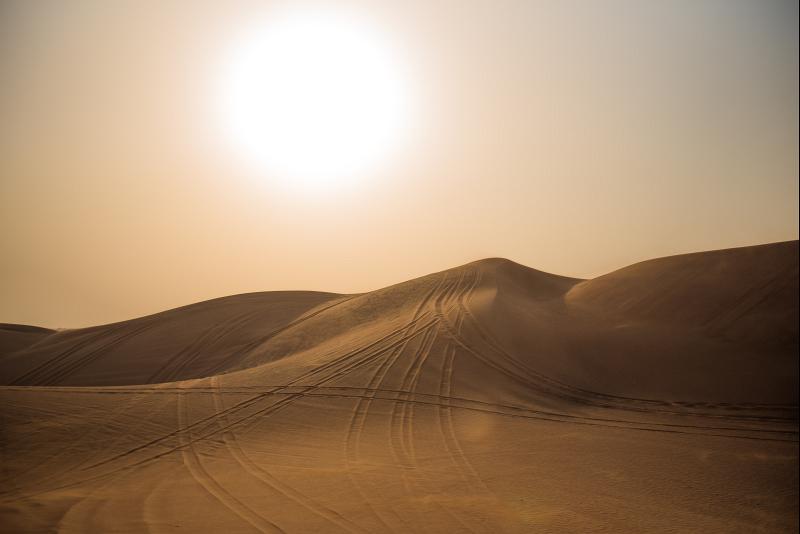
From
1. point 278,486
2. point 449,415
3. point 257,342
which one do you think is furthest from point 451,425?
point 257,342

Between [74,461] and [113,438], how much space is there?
36.0 inches

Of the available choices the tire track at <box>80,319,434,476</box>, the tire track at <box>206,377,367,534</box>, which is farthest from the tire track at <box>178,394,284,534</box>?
the tire track at <box>206,377,367,534</box>

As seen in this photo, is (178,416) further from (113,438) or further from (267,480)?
(267,480)

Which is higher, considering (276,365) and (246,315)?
(246,315)

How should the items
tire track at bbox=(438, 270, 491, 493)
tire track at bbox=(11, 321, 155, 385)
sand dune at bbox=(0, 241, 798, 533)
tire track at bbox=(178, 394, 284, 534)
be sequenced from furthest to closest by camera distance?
tire track at bbox=(11, 321, 155, 385), tire track at bbox=(438, 270, 491, 493), sand dune at bbox=(0, 241, 798, 533), tire track at bbox=(178, 394, 284, 534)

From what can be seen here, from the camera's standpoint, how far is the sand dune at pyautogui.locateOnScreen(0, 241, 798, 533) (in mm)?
6633

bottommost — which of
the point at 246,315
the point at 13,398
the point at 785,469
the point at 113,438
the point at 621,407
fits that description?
the point at 785,469

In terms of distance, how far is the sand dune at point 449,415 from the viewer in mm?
6633

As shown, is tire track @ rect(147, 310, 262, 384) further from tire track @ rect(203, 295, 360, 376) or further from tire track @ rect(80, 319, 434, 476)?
tire track @ rect(80, 319, 434, 476)

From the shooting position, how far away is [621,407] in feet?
37.2

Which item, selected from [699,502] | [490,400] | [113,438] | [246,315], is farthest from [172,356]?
[699,502]

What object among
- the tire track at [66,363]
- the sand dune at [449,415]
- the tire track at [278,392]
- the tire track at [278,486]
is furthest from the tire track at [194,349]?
the tire track at [278,486]

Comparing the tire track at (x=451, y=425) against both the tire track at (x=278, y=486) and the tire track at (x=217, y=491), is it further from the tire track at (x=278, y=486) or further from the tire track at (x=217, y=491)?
the tire track at (x=217, y=491)

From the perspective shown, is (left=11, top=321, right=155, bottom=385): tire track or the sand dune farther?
(left=11, top=321, right=155, bottom=385): tire track
